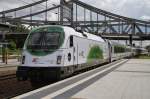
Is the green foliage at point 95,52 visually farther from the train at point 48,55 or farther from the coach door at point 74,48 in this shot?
the train at point 48,55

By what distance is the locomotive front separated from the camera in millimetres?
17781

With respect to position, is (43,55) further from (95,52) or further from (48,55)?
(95,52)

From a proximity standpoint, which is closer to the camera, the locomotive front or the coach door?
the locomotive front

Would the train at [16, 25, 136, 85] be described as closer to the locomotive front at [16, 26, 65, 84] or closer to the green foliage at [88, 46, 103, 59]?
the locomotive front at [16, 26, 65, 84]

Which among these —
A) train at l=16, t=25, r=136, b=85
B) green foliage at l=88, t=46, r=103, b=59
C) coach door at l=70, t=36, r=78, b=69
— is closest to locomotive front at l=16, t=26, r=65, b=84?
train at l=16, t=25, r=136, b=85

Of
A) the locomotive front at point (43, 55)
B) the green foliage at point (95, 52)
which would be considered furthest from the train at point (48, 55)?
the green foliage at point (95, 52)

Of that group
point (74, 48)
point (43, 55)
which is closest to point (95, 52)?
point (74, 48)

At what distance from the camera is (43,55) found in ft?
60.4

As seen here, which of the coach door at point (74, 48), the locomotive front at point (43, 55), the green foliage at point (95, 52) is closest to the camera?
the locomotive front at point (43, 55)

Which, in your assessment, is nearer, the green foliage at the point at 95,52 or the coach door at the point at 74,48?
the coach door at the point at 74,48

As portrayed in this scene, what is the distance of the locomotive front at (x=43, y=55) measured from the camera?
1778cm

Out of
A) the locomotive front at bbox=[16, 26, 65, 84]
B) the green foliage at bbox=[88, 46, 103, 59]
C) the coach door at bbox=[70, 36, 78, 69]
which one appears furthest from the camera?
the green foliage at bbox=[88, 46, 103, 59]

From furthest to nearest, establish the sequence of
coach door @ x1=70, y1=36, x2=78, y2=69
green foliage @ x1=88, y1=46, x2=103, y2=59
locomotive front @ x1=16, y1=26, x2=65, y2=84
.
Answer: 1. green foliage @ x1=88, y1=46, x2=103, y2=59
2. coach door @ x1=70, y1=36, x2=78, y2=69
3. locomotive front @ x1=16, y1=26, x2=65, y2=84

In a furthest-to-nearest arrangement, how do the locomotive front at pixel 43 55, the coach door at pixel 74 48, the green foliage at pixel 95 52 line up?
the green foliage at pixel 95 52 < the coach door at pixel 74 48 < the locomotive front at pixel 43 55
